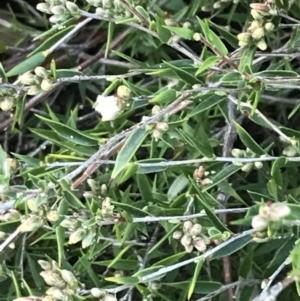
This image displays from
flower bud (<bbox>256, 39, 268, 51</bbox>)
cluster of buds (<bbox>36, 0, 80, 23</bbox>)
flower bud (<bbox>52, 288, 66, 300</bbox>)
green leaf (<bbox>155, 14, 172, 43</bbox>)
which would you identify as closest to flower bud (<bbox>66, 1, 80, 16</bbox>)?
cluster of buds (<bbox>36, 0, 80, 23</bbox>)

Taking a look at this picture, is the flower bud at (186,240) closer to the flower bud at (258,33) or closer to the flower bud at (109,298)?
the flower bud at (109,298)

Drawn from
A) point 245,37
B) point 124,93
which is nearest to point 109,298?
point 124,93

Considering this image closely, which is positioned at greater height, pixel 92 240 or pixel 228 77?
pixel 228 77

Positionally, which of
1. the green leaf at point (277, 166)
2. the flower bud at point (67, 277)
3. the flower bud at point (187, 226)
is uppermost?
the green leaf at point (277, 166)

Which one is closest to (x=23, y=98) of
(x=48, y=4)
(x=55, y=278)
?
(x=48, y=4)

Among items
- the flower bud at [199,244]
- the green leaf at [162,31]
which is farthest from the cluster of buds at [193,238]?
the green leaf at [162,31]

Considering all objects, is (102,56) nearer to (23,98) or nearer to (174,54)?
(174,54)
